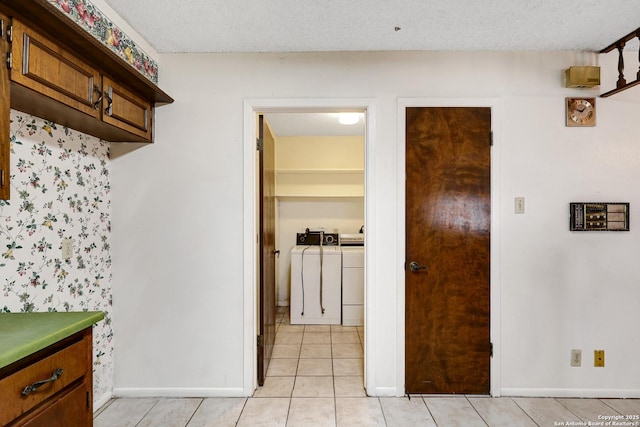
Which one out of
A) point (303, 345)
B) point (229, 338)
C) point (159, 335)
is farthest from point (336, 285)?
point (159, 335)

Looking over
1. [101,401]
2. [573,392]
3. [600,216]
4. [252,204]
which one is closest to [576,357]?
[573,392]

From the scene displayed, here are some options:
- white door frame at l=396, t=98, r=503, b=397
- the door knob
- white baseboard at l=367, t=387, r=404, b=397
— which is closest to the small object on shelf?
white door frame at l=396, t=98, r=503, b=397

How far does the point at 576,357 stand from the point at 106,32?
3.55 m

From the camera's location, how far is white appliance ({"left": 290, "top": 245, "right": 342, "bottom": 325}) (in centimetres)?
379

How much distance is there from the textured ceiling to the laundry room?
1.43m

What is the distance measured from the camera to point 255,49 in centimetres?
224

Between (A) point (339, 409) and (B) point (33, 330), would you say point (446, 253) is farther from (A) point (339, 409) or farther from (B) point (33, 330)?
(B) point (33, 330)

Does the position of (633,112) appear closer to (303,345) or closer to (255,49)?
(255,49)

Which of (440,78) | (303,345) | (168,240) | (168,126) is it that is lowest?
(303,345)

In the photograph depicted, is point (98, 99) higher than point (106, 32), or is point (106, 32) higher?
point (106, 32)

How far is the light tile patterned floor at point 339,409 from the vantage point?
2.00 m

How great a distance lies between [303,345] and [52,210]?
232 cm

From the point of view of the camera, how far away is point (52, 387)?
3.62 ft

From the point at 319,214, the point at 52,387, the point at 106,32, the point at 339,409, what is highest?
the point at 106,32
